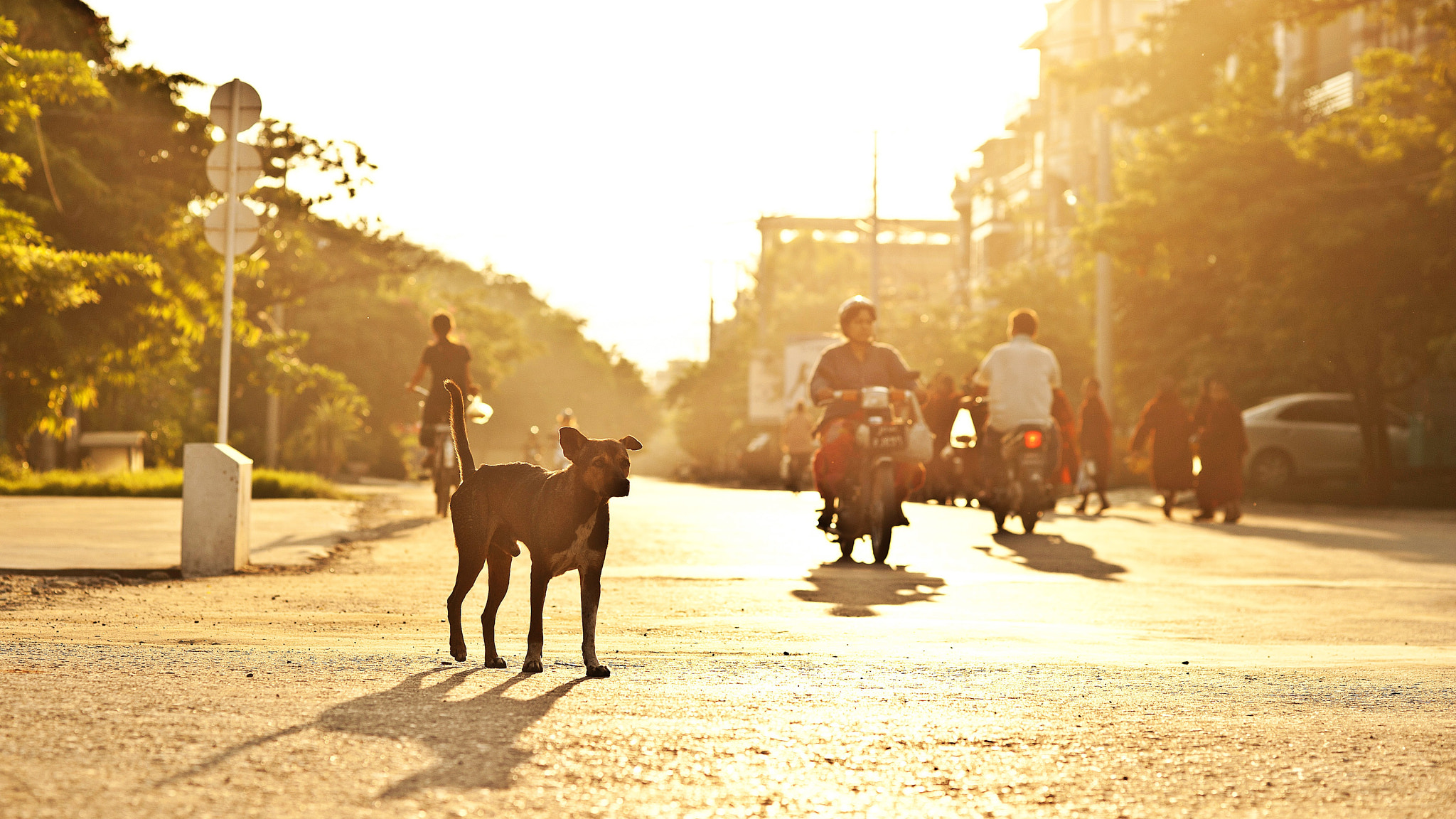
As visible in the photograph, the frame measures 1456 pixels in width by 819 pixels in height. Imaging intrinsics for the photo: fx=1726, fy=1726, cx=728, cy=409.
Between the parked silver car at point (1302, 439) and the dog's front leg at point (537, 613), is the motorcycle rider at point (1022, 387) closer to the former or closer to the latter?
the dog's front leg at point (537, 613)

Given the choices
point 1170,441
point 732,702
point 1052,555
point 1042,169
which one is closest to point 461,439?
point 732,702

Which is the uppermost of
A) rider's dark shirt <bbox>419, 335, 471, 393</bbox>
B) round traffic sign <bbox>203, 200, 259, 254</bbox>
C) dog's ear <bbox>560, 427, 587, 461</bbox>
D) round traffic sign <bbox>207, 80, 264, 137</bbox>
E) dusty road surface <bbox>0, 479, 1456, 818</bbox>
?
round traffic sign <bbox>207, 80, 264, 137</bbox>

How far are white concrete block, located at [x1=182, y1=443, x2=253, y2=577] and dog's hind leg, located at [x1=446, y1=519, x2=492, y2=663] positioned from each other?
14.2 ft

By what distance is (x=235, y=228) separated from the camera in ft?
36.9

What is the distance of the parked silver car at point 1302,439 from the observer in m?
26.7

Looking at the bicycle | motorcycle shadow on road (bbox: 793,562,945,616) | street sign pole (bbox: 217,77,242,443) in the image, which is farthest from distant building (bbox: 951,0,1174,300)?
street sign pole (bbox: 217,77,242,443)

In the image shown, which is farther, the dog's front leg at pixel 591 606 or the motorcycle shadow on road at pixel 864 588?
the motorcycle shadow on road at pixel 864 588

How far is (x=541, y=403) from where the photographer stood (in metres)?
93.9

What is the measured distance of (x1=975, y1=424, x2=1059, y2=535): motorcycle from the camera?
560 inches

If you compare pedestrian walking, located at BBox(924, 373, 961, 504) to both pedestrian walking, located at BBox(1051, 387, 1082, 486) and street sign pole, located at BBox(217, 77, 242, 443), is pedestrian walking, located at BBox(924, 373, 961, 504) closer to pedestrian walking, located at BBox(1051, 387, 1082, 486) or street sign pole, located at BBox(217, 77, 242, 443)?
pedestrian walking, located at BBox(1051, 387, 1082, 486)

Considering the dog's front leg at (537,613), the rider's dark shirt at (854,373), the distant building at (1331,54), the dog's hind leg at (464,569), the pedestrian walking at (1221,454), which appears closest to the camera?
the dog's front leg at (537,613)

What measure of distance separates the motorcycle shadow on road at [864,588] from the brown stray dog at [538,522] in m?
2.81

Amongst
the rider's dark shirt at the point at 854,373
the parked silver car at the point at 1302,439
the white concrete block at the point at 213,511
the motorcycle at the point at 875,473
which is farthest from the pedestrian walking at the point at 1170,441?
the white concrete block at the point at 213,511

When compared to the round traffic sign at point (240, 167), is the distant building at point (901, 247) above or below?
above
